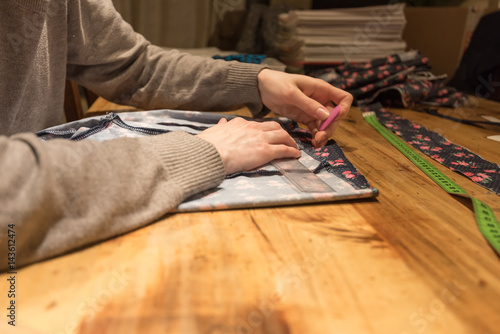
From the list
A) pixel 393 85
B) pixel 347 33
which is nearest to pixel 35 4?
pixel 393 85

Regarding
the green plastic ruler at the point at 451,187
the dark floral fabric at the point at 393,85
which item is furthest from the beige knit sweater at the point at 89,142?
the dark floral fabric at the point at 393,85

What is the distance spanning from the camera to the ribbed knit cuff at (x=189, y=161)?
49cm

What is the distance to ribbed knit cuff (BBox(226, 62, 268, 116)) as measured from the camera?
2.77 ft

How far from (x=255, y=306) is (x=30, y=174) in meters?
0.26

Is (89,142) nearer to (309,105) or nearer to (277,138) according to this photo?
(277,138)

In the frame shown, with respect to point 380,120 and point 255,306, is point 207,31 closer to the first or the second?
point 380,120

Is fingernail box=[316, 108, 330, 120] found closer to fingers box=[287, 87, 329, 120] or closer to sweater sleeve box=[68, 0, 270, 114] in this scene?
fingers box=[287, 87, 329, 120]

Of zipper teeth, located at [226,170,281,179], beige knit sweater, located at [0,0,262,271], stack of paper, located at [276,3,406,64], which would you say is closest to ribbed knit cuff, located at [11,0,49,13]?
beige knit sweater, located at [0,0,262,271]

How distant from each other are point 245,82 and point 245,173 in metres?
0.33

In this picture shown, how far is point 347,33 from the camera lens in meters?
1.44

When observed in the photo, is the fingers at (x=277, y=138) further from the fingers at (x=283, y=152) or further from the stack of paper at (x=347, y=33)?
the stack of paper at (x=347, y=33)

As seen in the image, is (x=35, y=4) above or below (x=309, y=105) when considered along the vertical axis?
above

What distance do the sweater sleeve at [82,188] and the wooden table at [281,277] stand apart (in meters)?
0.02

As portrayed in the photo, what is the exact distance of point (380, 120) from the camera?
1.01m
